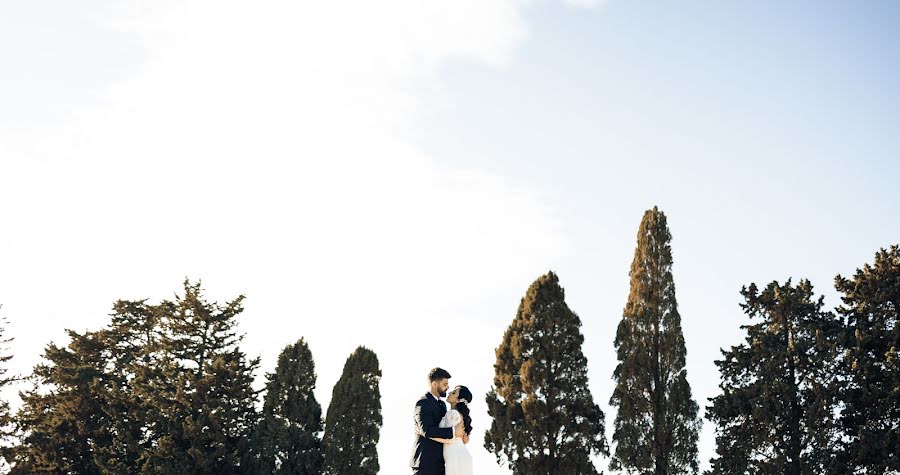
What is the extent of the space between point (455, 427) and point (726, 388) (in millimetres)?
22084

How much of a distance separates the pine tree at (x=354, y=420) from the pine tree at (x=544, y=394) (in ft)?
18.6

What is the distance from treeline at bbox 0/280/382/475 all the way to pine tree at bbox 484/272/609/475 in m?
6.20

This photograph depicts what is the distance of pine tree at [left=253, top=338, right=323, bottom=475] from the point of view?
33469 mm

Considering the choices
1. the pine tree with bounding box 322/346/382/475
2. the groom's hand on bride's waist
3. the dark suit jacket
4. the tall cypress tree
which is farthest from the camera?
the pine tree with bounding box 322/346/382/475

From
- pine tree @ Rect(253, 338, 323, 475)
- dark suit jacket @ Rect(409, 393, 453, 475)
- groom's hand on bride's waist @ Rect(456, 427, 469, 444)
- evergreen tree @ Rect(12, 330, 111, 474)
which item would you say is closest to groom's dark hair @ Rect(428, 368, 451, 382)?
dark suit jacket @ Rect(409, 393, 453, 475)

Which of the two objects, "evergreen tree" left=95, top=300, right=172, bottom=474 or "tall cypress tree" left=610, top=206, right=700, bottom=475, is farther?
"evergreen tree" left=95, top=300, right=172, bottom=474

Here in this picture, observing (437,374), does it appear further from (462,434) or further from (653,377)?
(653,377)

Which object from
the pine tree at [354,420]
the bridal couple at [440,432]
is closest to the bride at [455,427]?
the bridal couple at [440,432]

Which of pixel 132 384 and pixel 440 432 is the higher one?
pixel 132 384

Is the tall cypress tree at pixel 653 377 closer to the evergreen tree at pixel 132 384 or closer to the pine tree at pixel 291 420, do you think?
the pine tree at pixel 291 420

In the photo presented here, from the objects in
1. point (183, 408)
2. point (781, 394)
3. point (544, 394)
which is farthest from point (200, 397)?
point (781, 394)

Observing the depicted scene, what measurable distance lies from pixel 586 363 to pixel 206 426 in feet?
49.1

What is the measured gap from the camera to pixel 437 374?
1023cm

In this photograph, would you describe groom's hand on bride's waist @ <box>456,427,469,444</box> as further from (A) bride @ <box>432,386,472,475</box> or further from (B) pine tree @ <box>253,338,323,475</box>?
(B) pine tree @ <box>253,338,323,475</box>
